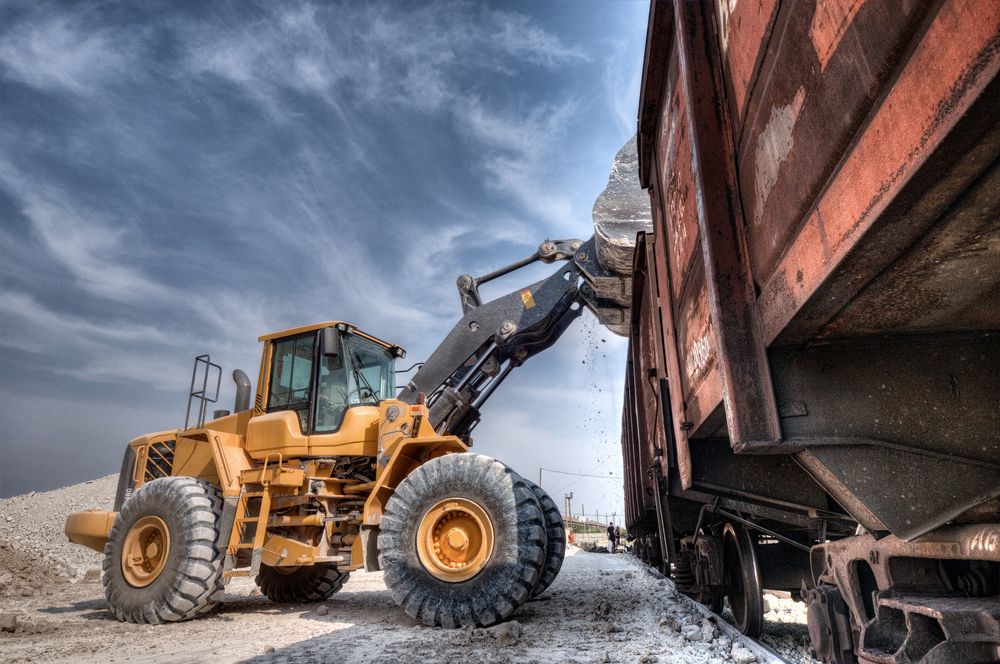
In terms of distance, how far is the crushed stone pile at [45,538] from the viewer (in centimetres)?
980

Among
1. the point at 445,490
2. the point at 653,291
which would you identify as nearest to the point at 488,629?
the point at 445,490

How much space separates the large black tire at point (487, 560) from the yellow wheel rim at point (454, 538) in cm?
4

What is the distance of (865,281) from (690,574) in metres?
4.69

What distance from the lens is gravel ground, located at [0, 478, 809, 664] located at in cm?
353

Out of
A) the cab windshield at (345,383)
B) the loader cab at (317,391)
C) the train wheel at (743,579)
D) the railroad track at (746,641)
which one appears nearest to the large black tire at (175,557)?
the loader cab at (317,391)

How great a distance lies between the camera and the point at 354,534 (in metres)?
5.92

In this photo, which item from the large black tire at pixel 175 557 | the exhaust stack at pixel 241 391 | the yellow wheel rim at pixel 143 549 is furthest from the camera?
the exhaust stack at pixel 241 391

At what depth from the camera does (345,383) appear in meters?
6.43

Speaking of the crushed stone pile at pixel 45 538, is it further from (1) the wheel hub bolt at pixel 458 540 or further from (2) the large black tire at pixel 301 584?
(1) the wheel hub bolt at pixel 458 540

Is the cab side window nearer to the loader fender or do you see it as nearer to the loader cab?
the loader cab

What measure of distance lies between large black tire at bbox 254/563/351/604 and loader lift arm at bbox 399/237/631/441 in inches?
89.0

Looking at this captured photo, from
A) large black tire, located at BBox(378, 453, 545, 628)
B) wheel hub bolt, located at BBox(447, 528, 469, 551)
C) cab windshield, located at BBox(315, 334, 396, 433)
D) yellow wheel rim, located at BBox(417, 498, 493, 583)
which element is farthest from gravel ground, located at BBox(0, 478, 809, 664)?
cab windshield, located at BBox(315, 334, 396, 433)

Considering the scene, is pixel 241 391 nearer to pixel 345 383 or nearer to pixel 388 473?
pixel 345 383

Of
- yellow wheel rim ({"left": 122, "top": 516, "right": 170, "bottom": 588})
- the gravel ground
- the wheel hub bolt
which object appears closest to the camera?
the gravel ground
